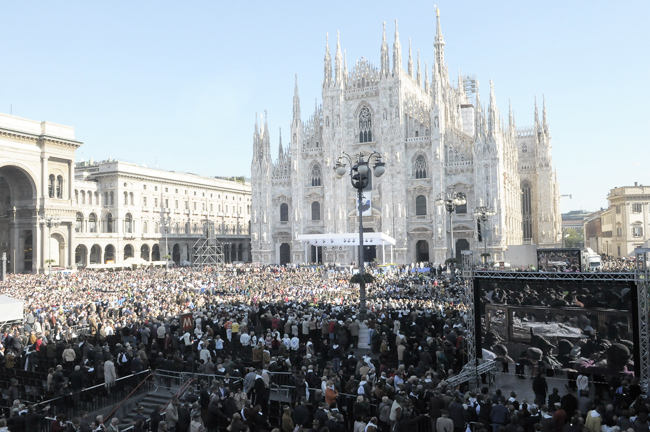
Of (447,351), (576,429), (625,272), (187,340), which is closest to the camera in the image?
(576,429)

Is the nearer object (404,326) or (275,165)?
(404,326)

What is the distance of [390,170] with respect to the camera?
54062 millimetres

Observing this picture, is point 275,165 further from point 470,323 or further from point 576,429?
point 576,429

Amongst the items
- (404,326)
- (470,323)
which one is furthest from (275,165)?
(470,323)

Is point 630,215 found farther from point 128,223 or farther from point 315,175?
point 128,223

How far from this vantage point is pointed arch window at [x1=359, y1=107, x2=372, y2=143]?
56125 mm

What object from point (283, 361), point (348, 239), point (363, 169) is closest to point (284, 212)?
point (348, 239)

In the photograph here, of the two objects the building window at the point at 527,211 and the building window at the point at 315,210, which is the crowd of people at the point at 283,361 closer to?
the building window at the point at 315,210

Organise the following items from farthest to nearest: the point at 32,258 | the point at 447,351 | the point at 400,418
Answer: the point at 32,258 → the point at 447,351 → the point at 400,418

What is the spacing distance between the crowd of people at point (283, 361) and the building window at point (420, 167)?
25.3m

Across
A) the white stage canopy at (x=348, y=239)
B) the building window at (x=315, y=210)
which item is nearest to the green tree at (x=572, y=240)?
the building window at (x=315, y=210)

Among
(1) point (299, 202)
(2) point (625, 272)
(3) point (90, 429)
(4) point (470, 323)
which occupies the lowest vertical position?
(3) point (90, 429)

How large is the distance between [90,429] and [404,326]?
36.3 feet

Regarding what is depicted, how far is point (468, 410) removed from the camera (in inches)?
379
